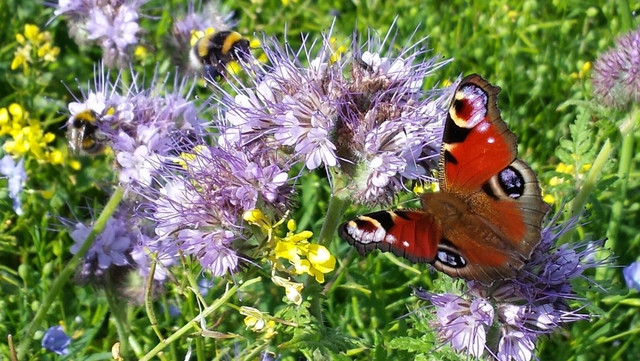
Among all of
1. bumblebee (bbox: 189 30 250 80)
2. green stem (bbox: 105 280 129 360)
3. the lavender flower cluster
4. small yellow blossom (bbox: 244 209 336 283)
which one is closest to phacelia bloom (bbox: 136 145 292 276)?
the lavender flower cluster

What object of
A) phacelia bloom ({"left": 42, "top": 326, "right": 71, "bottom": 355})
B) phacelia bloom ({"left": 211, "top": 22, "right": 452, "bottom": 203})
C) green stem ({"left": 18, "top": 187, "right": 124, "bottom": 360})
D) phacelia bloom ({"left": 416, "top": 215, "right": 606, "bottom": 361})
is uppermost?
phacelia bloom ({"left": 211, "top": 22, "right": 452, "bottom": 203})

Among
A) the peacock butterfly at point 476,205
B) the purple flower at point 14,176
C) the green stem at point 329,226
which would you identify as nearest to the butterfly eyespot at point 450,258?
the peacock butterfly at point 476,205

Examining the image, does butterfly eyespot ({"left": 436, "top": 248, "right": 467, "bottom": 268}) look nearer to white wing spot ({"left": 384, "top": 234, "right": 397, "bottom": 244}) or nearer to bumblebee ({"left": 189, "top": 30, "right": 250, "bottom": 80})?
white wing spot ({"left": 384, "top": 234, "right": 397, "bottom": 244})

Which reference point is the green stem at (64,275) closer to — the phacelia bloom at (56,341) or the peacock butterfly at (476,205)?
the phacelia bloom at (56,341)

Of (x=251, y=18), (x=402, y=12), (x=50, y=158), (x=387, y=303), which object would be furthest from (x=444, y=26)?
(x=50, y=158)

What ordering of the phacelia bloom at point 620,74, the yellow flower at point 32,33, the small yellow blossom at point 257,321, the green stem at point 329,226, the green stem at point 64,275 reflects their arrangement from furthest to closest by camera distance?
the yellow flower at point 32,33 → the phacelia bloom at point 620,74 → the green stem at point 64,275 → the green stem at point 329,226 → the small yellow blossom at point 257,321
